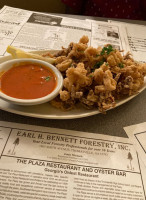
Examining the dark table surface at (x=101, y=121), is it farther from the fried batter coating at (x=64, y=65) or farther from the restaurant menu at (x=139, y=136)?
the fried batter coating at (x=64, y=65)

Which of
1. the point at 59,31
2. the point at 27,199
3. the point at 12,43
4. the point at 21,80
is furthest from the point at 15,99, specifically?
the point at 59,31

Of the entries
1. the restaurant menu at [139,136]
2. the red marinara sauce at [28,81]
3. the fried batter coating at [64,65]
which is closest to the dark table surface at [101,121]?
the restaurant menu at [139,136]

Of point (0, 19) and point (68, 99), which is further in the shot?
point (0, 19)

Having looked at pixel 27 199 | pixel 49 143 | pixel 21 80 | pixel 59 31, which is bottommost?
pixel 27 199

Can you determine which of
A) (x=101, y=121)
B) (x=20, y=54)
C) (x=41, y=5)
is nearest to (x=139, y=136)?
(x=101, y=121)

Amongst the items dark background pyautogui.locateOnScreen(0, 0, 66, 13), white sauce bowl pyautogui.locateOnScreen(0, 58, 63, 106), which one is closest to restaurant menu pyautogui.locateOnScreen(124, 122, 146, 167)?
white sauce bowl pyautogui.locateOnScreen(0, 58, 63, 106)

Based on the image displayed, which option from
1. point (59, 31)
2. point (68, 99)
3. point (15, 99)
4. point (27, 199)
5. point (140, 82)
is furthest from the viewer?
point (59, 31)

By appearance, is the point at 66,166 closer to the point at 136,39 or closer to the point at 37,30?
the point at 37,30

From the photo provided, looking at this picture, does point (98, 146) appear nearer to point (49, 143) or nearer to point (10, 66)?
point (49, 143)
